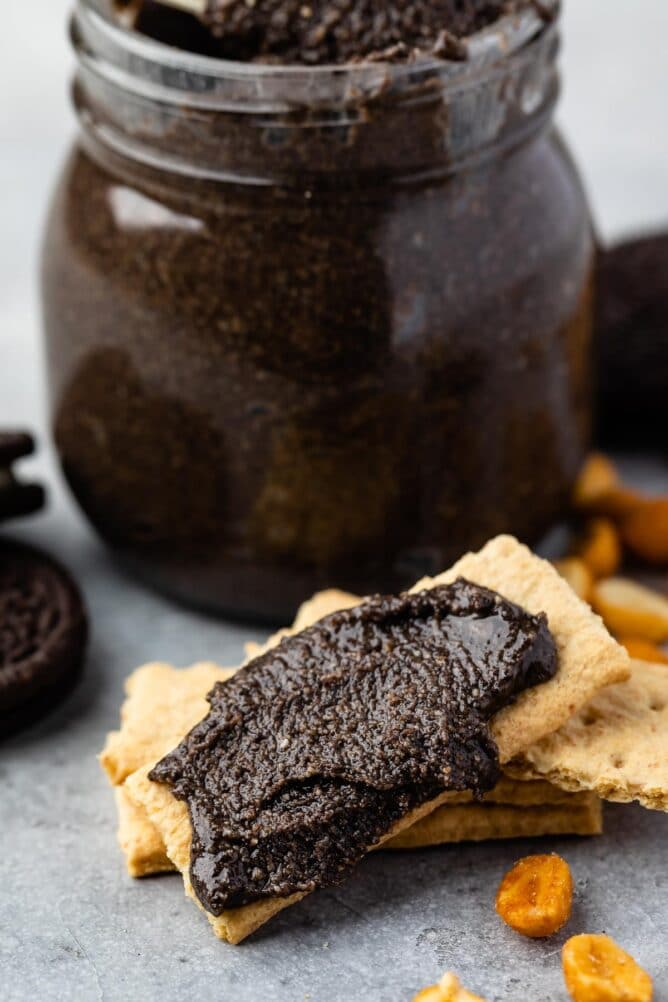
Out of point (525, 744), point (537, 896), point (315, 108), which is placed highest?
point (315, 108)

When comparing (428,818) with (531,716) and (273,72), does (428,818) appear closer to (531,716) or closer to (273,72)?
(531,716)

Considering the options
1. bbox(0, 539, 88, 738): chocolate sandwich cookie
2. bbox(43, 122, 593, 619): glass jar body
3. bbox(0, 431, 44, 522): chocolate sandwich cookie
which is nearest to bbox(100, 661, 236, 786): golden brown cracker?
bbox(0, 539, 88, 738): chocolate sandwich cookie

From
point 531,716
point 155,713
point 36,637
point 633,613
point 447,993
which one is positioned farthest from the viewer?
point 633,613

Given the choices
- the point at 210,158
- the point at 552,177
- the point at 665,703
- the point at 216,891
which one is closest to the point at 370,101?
the point at 210,158

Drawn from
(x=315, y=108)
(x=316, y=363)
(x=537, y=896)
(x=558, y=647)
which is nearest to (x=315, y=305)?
(x=316, y=363)

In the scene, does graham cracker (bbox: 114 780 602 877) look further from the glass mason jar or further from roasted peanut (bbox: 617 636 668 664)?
the glass mason jar

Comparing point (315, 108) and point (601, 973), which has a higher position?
point (315, 108)

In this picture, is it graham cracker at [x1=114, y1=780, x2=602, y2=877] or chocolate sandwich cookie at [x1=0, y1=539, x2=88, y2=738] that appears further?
chocolate sandwich cookie at [x1=0, y1=539, x2=88, y2=738]

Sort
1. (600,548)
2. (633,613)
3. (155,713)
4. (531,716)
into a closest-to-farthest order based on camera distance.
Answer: (531,716) → (155,713) → (633,613) → (600,548)
